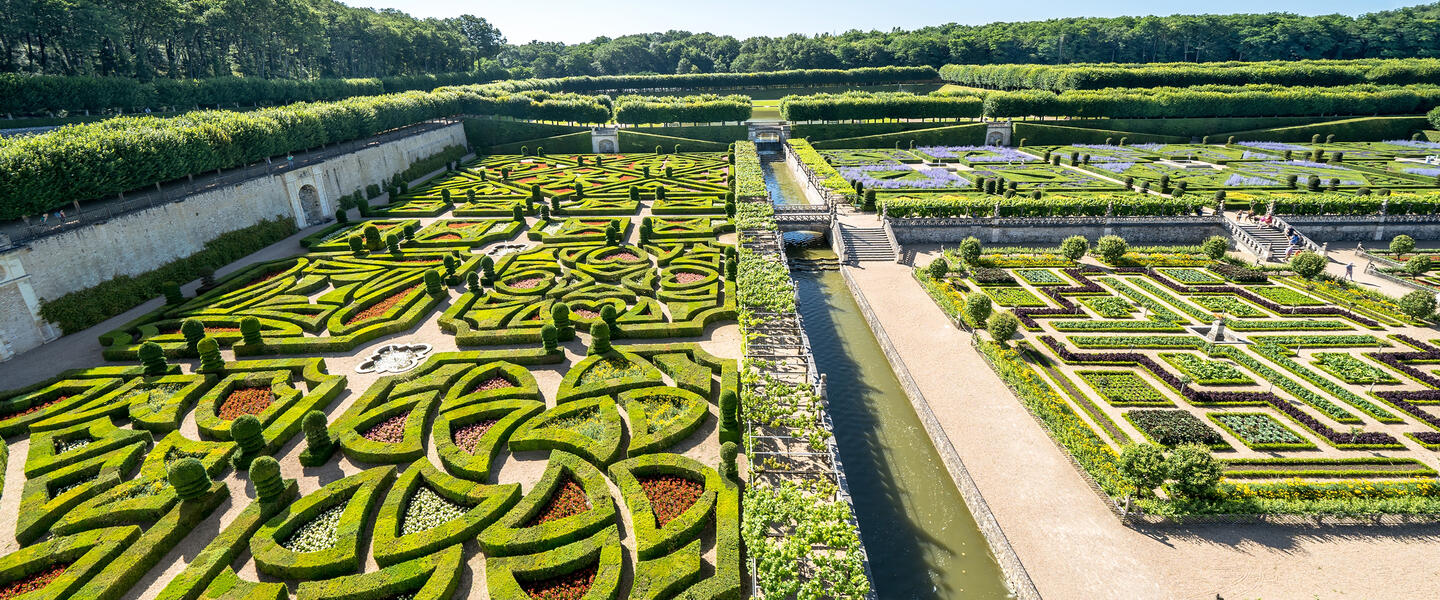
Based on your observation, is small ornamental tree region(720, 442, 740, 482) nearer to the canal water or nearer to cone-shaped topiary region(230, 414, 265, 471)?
the canal water

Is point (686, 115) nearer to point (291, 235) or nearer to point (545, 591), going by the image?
point (291, 235)

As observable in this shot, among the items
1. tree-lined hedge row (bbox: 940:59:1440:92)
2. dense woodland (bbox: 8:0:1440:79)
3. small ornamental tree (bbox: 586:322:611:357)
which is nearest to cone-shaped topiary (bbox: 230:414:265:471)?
small ornamental tree (bbox: 586:322:611:357)

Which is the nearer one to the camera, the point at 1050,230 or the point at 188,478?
the point at 188,478

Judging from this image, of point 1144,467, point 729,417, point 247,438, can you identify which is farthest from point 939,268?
point 247,438

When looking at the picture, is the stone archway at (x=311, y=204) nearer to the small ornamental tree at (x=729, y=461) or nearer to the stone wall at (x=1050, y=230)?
the stone wall at (x=1050, y=230)

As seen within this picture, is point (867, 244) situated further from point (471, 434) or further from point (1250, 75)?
point (1250, 75)

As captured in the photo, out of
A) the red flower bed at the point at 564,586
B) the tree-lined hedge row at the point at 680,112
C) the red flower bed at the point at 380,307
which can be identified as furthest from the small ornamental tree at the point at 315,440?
the tree-lined hedge row at the point at 680,112

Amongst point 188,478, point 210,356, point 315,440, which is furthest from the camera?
point 210,356

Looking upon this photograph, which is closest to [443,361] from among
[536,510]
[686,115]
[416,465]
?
[416,465]
